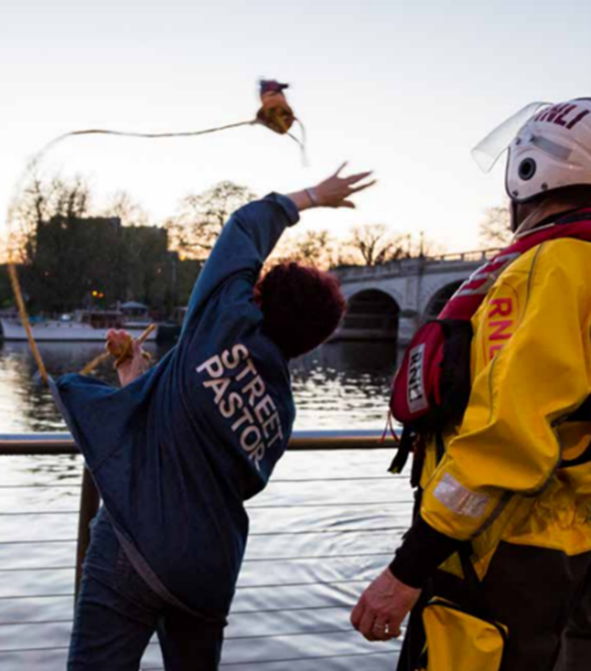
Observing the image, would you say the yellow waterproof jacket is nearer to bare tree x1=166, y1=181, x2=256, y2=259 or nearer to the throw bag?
the throw bag

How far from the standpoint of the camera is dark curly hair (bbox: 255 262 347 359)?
1.96 meters

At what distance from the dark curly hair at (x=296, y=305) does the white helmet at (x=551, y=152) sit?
1.59 feet

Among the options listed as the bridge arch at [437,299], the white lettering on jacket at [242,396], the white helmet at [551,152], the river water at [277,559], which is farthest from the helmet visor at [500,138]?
the bridge arch at [437,299]

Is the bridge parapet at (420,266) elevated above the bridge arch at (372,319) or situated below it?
above

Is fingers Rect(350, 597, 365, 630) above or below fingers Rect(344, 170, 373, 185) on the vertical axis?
below

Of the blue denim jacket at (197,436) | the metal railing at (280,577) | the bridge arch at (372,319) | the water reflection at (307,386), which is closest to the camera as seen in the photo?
the blue denim jacket at (197,436)

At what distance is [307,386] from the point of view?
1271 inches

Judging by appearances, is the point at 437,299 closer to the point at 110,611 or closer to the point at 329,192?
the point at 329,192

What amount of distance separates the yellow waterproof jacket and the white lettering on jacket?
453 millimetres

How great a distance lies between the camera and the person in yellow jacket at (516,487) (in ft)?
4.88

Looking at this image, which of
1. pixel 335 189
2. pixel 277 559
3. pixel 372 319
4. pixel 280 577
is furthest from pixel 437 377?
pixel 372 319

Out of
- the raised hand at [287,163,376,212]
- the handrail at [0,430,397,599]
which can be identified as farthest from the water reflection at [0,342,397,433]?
the raised hand at [287,163,376,212]

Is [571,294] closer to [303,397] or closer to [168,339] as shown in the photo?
[303,397]

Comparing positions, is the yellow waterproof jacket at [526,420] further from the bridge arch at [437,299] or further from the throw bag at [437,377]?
the bridge arch at [437,299]
